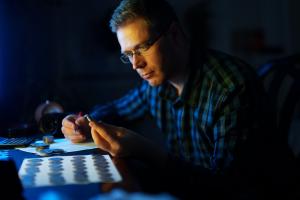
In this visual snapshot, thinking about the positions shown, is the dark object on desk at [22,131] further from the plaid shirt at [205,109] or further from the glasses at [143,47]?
the glasses at [143,47]

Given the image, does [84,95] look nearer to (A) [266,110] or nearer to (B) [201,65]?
(B) [201,65]

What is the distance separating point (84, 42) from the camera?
2125 millimetres

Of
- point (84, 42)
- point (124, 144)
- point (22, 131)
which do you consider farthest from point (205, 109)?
point (84, 42)

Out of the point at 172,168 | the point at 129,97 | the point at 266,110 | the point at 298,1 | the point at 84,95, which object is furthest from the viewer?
the point at 298,1

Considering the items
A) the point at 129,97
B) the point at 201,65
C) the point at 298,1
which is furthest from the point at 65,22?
the point at 298,1

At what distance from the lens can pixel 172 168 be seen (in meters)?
1.03

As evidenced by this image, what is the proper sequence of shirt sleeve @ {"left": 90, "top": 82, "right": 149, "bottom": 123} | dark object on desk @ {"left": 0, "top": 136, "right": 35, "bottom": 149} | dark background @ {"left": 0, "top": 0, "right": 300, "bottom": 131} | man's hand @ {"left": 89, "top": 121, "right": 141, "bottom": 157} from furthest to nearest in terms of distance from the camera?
dark background @ {"left": 0, "top": 0, "right": 300, "bottom": 131} → shirt sleeve @ {"left": 90, "top": 82, "right": 149, "bottom": 123} → dark object on desk @ {"left": 0, "top": 136, "right": 35, "bottom": 149} → man's hand @ {"left": 89, "top": 121, "right": 141, "bottom": 157}

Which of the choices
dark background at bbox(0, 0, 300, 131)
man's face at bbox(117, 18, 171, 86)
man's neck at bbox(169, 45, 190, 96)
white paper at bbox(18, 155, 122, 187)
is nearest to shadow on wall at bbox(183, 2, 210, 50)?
dark background at bbox(0, 0, 300, 131)

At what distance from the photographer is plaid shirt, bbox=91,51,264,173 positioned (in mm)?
1135

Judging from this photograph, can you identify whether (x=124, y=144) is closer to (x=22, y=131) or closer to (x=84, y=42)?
Result: (x=22, y=131)

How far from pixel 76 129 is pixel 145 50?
33 centimetres

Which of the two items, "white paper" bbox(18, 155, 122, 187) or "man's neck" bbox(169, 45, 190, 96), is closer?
"white paper" bbox(18, 155, 122, 187)

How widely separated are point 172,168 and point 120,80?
127 centimetres

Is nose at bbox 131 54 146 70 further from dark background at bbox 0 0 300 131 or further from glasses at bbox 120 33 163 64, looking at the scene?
dark background at bbox 0 0 300 131
